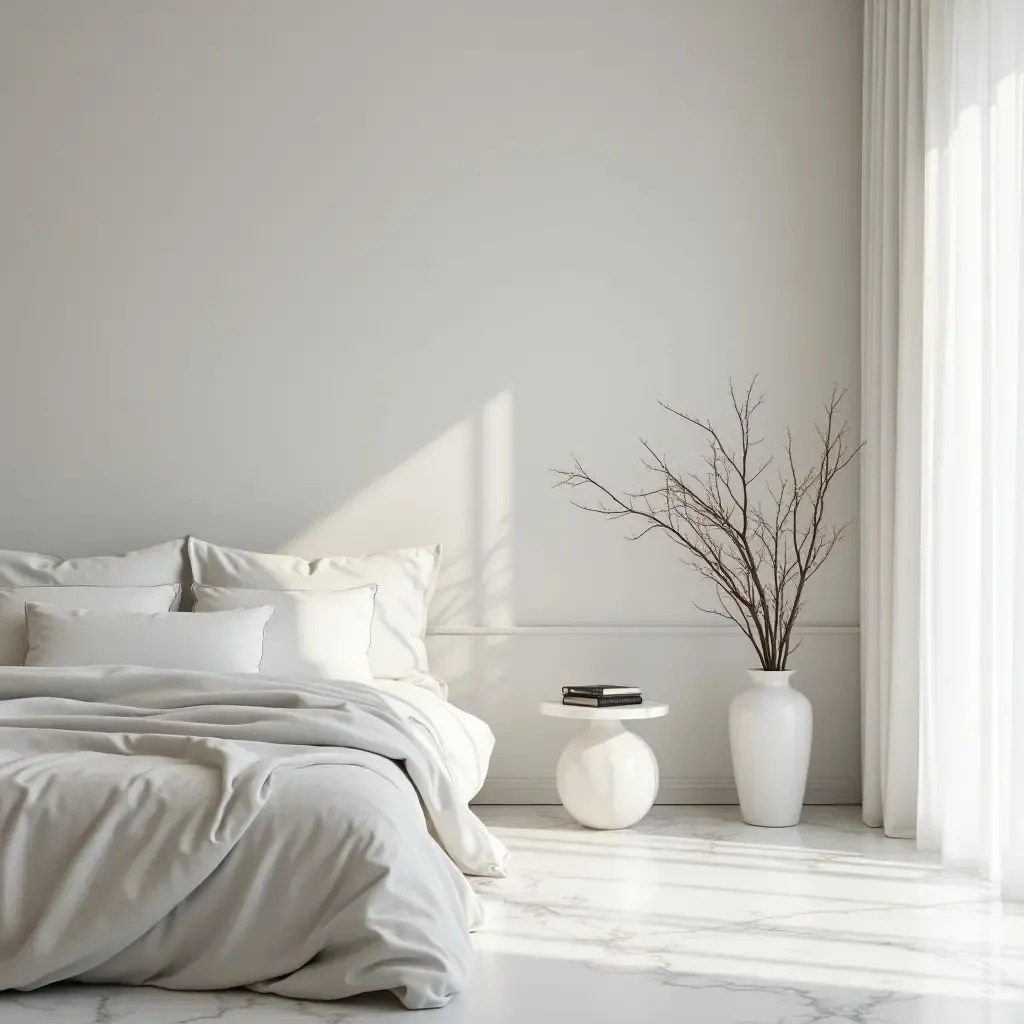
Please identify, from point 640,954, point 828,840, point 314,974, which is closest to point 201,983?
point 314,974

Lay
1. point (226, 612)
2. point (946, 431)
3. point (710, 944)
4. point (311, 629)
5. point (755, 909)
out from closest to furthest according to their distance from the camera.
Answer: point (710, 944)
point (755, 909)
point (946, 431)
point (226, 612)
point (311, 629)

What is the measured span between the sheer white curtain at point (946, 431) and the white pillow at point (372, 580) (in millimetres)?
1629

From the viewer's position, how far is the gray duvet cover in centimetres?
244

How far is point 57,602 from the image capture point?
13.4 ft

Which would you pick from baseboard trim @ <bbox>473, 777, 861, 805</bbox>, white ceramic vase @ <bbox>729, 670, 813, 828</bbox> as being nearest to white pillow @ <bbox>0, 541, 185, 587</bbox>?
baseboard trim @ <bbox>473, 777, 861, 805</bbox>

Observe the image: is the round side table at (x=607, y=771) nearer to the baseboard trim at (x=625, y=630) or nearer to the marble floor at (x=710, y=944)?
the marble floor at (x=710, y=944)

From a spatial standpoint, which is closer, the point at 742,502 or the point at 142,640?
the point at 142,640

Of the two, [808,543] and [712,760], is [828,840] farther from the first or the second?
[808,543]

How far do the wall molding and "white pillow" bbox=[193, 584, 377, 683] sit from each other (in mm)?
532

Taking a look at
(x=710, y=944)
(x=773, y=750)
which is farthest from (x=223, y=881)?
(x=773, y=750)

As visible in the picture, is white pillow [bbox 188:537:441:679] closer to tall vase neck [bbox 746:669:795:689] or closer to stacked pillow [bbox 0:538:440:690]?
stacked pillow [bbox 0:538:440:690]

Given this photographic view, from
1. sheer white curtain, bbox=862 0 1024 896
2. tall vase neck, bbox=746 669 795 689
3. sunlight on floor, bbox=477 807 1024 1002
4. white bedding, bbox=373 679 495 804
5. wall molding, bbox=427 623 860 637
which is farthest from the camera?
wall molding, bbox=427 623 860 637

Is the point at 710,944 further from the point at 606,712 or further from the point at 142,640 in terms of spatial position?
the point at 142,640

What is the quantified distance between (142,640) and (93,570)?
0.63 m
